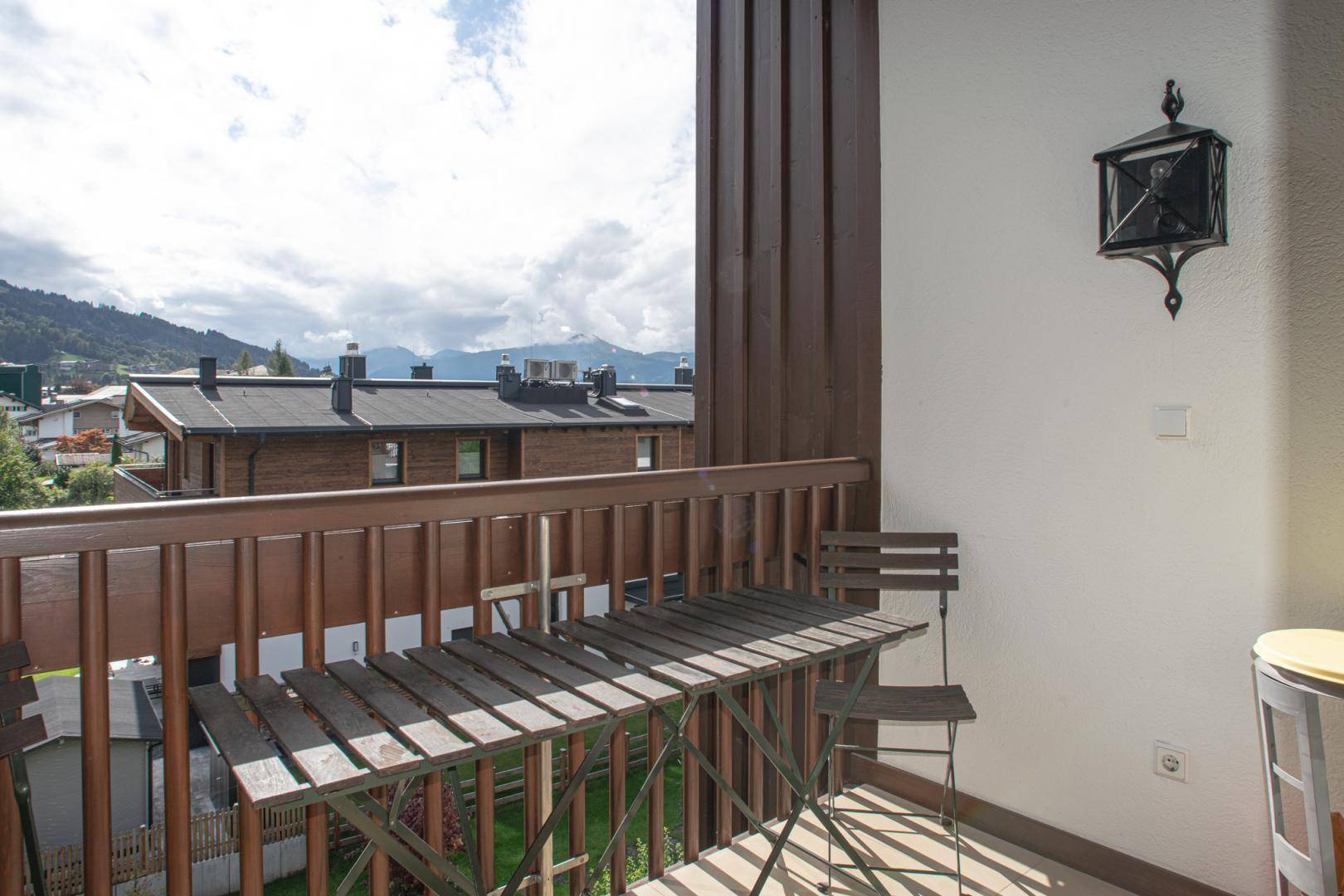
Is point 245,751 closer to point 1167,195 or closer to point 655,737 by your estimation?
point 655,737

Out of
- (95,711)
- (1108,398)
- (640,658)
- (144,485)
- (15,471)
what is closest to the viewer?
(95,711)

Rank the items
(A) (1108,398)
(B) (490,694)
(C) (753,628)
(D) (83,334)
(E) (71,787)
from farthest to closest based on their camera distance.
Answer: (D) (83,334) < (E) (71,787) < (A) (1108,398) < (C) (753,628) < (B) (490,694)

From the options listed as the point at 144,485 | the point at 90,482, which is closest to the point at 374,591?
the point at 144,485

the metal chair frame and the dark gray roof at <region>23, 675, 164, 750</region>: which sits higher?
the metal chair frame

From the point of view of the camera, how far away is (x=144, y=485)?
14469mm

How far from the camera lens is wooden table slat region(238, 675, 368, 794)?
1.07 metres

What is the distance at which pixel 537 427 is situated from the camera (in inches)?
610

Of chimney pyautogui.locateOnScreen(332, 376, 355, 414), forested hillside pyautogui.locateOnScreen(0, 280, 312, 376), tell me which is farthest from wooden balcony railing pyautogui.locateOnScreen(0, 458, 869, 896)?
forested hillside pyautogui.locateOnScreen(0, 280, 312, 376)

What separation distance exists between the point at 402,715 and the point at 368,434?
44.3 ft

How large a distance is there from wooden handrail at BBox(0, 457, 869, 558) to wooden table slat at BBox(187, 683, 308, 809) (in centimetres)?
30

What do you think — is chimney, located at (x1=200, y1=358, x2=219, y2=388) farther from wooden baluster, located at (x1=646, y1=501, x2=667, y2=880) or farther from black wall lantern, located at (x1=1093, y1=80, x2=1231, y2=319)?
black wall lantern, located at (x1=1093, y1=80, x2=1231, y2=319)

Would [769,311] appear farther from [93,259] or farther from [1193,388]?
[93,259]

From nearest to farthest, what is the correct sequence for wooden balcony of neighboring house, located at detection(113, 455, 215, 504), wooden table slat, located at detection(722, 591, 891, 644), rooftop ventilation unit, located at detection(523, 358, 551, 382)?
wooden table slat, located at detection(722, 591, 891, 644), wooden balcony of neighboring house, located at detection(113, 455, 215, 504), rooftop ventilation unit, located at detection(523, 358, 551, 382)

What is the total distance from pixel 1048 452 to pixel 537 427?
44.9 feet
